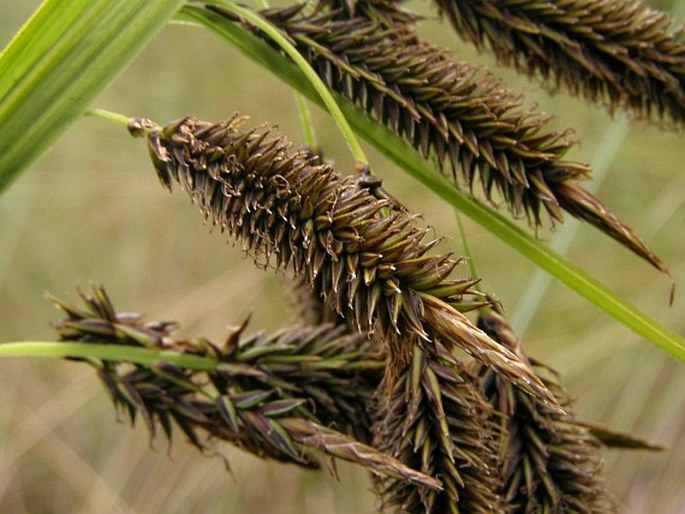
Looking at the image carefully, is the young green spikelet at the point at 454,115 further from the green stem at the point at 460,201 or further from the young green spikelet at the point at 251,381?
the young green spikelet at the point at 251,381

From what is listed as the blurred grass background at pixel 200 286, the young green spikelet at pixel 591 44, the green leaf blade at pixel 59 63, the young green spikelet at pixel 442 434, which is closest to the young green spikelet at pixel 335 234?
the young green spikelet at pixel 442 434

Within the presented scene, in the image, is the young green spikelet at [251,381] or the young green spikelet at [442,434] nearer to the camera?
the young green spikelet at [442,434]

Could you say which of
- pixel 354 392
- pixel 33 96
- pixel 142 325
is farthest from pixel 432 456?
pixel 33 96

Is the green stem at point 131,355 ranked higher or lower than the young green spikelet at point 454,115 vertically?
lower

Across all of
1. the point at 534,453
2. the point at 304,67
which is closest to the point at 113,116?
the point at 304,67

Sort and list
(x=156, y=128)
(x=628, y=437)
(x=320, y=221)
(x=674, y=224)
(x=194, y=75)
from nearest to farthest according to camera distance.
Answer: (x=320, y=221) → (x=156, y=128) → (x=628, y=437) → (x=674, y=224) → (x=194, y=75)

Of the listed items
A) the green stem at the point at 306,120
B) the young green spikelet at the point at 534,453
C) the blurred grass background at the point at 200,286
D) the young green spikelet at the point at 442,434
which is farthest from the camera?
the blurred grass background at the point at 200,286

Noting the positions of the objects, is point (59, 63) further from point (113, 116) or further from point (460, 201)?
point (460, 201)

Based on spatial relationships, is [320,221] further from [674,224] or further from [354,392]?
[674,224]
